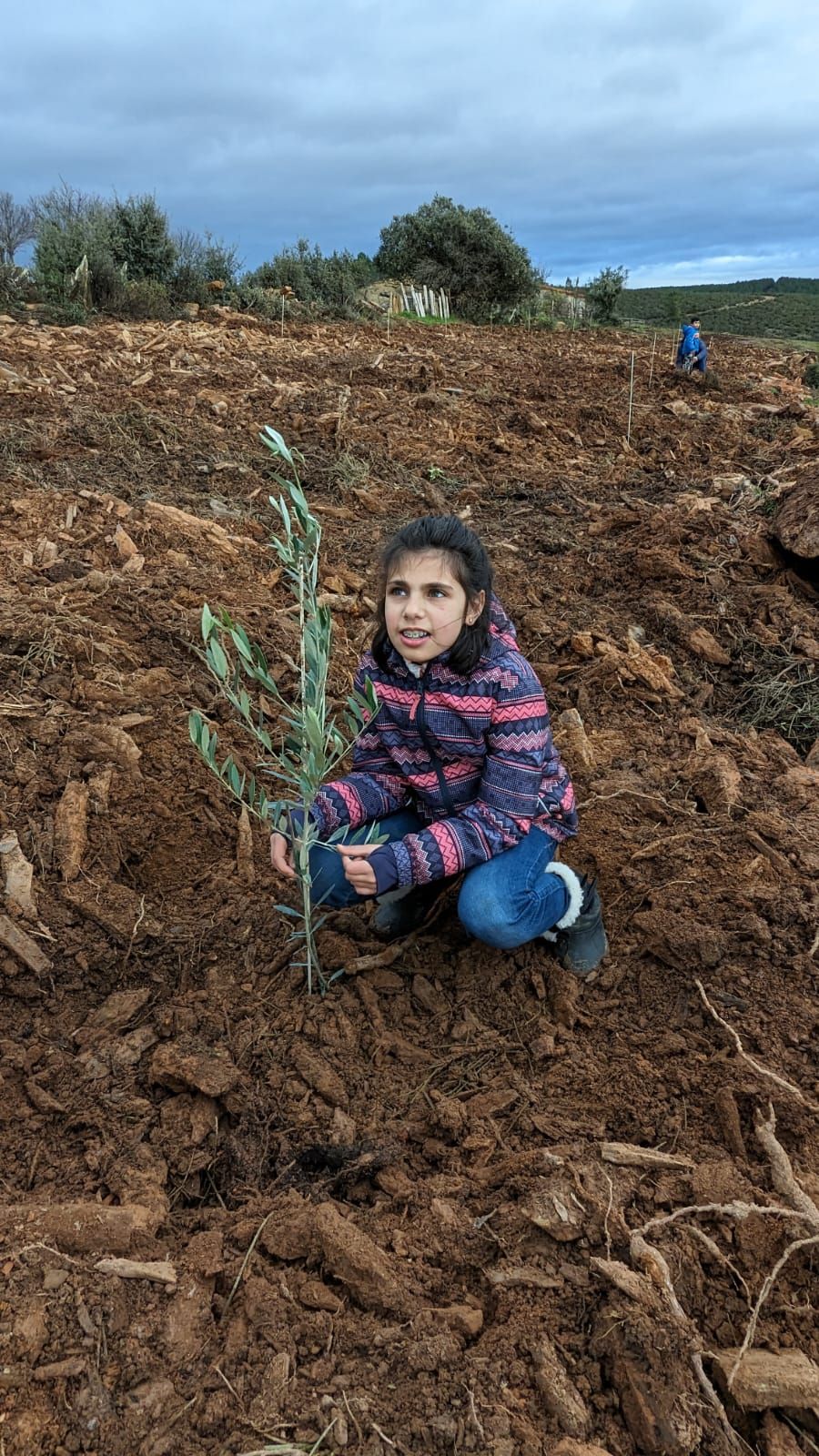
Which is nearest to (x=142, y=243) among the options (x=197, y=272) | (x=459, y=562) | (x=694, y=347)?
(x=197, y=272)

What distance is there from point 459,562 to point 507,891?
2.89 ft

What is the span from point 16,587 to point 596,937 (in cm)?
301

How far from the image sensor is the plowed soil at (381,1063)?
1421 millimetres

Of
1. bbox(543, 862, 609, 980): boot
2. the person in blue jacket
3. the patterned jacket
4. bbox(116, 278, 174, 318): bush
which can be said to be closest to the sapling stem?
the patterned jacket

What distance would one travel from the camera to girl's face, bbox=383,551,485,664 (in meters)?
2.23

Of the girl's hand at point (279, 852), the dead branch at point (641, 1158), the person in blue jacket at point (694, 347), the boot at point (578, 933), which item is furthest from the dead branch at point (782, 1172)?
the person in blue jacket at point (694, 347)

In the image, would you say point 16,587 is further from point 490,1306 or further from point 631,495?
point 631,495

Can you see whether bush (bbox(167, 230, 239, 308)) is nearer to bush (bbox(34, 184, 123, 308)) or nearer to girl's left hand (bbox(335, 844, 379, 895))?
bush (bbox(34, 184, 123, 308))

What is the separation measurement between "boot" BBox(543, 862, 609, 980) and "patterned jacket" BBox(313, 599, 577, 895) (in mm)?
178

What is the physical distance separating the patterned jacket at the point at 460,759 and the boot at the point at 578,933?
0.18 meters

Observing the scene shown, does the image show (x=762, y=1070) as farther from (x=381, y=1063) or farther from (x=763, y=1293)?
(x=381, y=1063)

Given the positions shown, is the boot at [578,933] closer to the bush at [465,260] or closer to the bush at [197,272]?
the bush at [197,272]

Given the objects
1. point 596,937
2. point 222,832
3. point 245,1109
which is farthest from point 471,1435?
point 222,832

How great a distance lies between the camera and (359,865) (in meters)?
2.15
